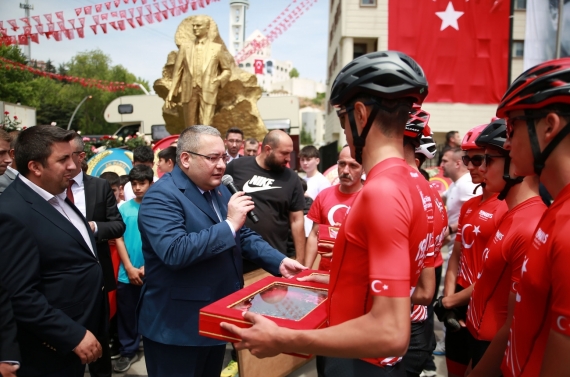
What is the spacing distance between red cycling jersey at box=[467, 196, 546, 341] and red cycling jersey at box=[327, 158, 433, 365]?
81 cm

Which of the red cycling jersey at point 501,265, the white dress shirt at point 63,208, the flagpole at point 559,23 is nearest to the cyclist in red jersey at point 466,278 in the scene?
the red cycling jersey at point 501,265

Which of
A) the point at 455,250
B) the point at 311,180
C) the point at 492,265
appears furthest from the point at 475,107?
the point at 492,265

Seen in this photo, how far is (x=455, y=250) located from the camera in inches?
145

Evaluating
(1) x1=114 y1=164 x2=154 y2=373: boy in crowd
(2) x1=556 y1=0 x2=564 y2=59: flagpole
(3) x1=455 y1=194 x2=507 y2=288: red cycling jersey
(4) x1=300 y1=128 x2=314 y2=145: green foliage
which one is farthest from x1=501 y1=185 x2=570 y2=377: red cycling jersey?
(4) x1=300 y1=128 x2=314 y2=145: green foliage

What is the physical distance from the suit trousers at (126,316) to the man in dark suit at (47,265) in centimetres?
193

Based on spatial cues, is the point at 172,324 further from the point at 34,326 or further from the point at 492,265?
Result: the point at 492,265

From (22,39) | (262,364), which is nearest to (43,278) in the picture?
(262,364)

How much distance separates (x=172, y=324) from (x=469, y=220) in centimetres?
224

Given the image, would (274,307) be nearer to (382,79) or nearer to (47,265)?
(382,79)

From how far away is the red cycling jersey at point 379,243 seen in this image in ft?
4.32

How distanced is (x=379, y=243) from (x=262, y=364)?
3.13 metres

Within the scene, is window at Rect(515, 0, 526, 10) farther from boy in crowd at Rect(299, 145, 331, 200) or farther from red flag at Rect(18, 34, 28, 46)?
red flag at Rect(18, 34, 28, 46)

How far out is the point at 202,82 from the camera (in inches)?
396

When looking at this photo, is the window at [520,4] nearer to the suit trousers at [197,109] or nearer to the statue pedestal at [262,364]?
the suit trousers at [197,109]
